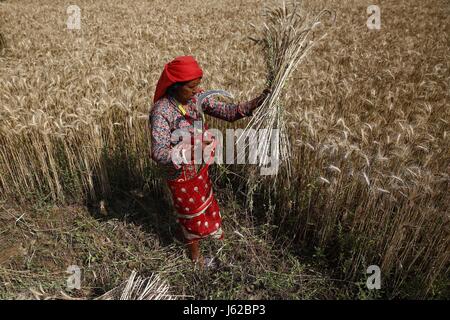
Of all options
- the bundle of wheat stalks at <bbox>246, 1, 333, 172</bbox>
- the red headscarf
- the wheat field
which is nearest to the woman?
the red headscarf

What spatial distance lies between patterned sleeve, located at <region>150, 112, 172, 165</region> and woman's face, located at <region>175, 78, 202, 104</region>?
0.63ft

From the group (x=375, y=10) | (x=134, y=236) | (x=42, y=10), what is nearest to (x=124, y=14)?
(x=42, y=10)

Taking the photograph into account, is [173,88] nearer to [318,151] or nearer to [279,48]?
[279,48]

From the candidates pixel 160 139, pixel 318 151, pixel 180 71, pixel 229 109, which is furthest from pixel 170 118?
pixel 318 151

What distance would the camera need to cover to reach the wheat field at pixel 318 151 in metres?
2.37

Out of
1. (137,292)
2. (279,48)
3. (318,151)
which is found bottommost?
(137,292)

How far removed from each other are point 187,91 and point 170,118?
0.70 feet

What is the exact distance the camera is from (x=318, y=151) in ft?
8.69

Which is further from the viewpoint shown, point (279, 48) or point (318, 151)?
point (318, 151)

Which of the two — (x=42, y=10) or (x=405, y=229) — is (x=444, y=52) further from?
(x=42, y=10)

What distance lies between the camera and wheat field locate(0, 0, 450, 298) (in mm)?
2367

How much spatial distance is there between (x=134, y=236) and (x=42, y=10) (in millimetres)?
12023

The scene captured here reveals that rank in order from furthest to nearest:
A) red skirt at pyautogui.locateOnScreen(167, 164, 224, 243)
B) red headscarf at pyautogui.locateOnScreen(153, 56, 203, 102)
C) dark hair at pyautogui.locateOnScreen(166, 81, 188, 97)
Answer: red skirt at pyautogui.locateOnScreen(167, 164, 224, 243) → dark hair at pyautogui.locateOnScreen(166, 81, 188, 97) → red headscarf at pyautogui.locateOnScreen(153, 56, 203, 102)

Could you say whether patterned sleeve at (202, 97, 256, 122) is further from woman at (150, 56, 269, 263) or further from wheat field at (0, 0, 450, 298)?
wheat field at (0, 0, 450, 298)
